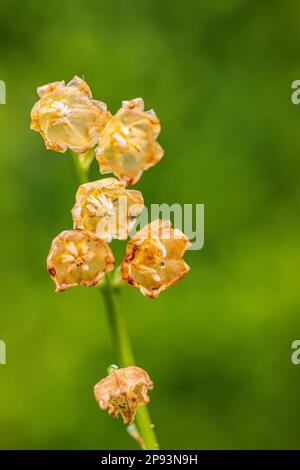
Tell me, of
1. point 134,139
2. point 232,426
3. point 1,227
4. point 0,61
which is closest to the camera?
point 134,139

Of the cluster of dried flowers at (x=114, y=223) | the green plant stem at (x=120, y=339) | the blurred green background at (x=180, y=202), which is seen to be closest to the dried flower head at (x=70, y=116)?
the cluster of dried flowers at (x=114, y=223)

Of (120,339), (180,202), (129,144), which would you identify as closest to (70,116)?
(129,144)

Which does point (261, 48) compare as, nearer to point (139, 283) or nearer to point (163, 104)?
point (163, 104)

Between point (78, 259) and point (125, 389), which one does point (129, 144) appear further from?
point (125, 389)

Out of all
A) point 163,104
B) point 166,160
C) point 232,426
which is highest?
point 163,104

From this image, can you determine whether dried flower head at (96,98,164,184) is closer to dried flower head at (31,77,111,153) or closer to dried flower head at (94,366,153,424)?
dried flower head at (31,77,111,153)

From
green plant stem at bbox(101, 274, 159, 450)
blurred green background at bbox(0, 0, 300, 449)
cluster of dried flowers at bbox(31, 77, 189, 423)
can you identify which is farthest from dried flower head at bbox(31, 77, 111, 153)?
blurred green background at bbox(0, 0, 300, 449)

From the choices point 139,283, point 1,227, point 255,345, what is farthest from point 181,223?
point 1,227

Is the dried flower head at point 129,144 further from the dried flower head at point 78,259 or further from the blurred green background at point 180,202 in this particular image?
the blurred green background at point 180,202
